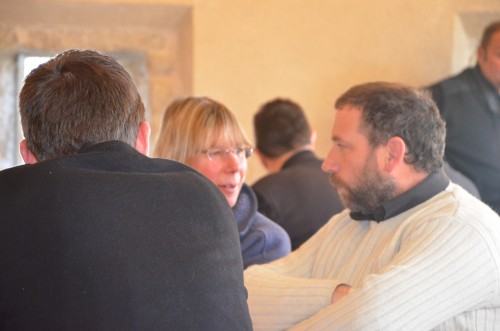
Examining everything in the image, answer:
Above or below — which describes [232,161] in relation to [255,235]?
above

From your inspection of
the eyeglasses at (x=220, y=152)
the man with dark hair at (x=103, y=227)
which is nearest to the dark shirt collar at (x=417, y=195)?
the eyeglasses at (x=220, y=152)

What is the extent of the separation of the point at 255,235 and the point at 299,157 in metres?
1.02

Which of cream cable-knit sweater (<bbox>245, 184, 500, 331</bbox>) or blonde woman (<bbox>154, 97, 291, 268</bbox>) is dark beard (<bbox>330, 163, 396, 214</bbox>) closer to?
cream cable-knit sweater (<bbox>245, 184, 500, 331</bbox>)

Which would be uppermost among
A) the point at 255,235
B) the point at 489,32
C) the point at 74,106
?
the point at 489,32

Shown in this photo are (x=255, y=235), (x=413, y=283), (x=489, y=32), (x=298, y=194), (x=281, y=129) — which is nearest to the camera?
(x=413, y=283)

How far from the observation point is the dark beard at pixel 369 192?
7.93 ft

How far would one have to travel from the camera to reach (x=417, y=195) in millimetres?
2363

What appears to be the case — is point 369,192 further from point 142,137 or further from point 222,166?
point 142,137

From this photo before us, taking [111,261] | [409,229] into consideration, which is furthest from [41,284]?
[409,229]

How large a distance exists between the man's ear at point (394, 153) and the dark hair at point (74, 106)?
93 centimetres

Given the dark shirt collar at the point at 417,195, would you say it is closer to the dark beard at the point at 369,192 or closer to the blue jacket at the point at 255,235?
the dark beard at the point at 369,192

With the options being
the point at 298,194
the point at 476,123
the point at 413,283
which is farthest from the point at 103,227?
the point at 476,123

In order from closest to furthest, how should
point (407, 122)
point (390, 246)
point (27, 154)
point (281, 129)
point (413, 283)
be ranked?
point (27, 154) → point (413, 283) → point (390, 246) → point (407, 122) → point (281, 129)

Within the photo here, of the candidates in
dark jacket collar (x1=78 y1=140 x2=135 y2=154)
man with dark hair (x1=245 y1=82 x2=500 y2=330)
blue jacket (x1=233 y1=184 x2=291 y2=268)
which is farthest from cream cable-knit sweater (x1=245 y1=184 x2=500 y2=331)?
dark jacket collar (x1=78 y1=140 x2=135 y2=154)
